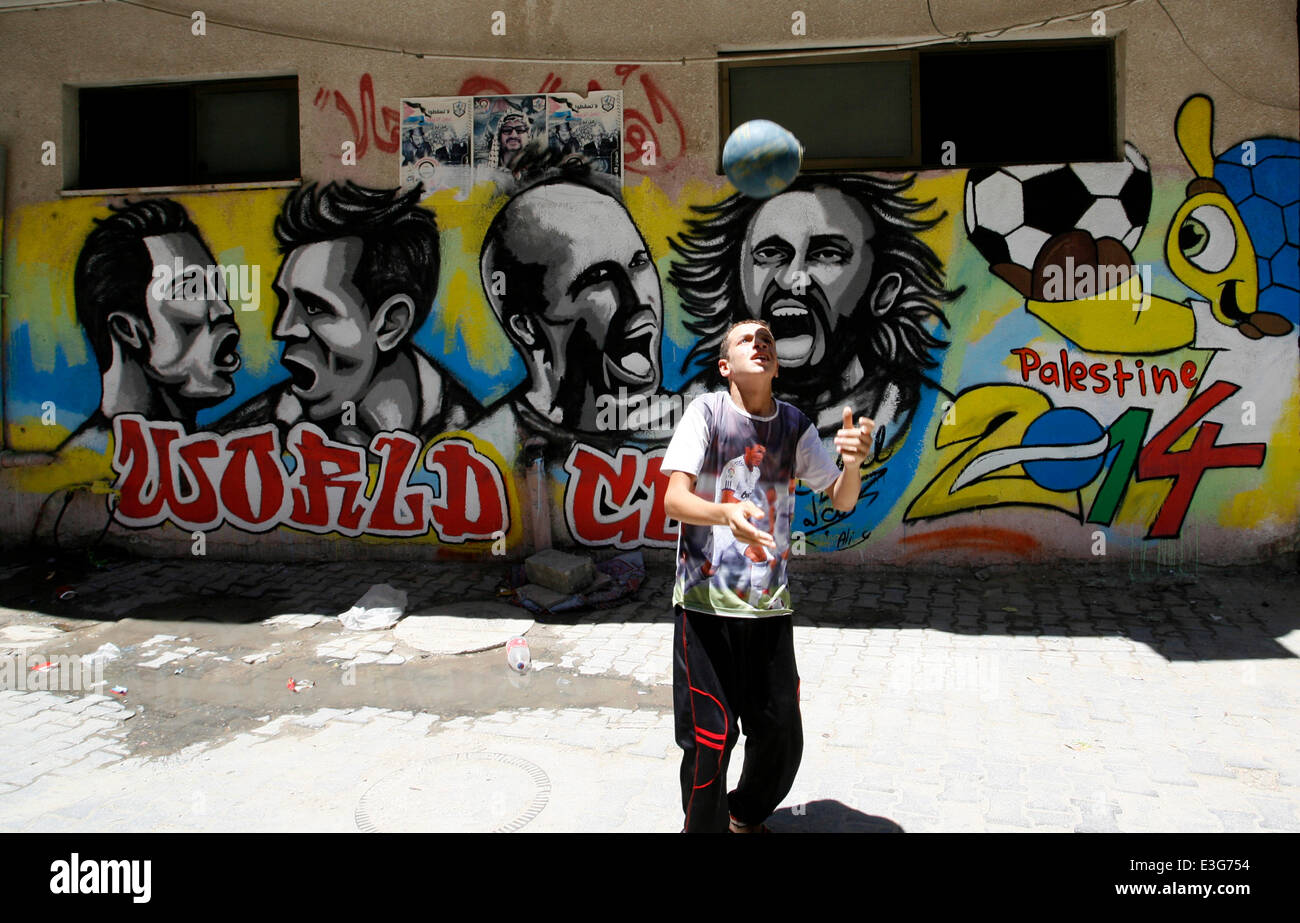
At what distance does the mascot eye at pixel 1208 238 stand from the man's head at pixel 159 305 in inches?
314

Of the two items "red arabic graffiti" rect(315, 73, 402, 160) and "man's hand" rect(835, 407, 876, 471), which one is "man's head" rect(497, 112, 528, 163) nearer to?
"red arabic graffiti" rect(315, 73, 402, 160)

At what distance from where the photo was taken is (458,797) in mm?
3549

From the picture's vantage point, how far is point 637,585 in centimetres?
662

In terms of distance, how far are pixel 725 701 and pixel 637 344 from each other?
4.61 m

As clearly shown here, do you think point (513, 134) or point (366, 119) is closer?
point (513, 134)

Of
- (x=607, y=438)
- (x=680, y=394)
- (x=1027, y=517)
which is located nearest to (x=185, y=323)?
(x=607, y=438)

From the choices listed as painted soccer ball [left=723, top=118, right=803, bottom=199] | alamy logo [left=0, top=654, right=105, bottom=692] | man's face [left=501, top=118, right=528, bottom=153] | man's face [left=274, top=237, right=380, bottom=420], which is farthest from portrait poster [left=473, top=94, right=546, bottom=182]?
alamy logo [left=0, top=654, right=105, bottom=692]

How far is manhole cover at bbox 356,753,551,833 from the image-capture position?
3333 millimetres

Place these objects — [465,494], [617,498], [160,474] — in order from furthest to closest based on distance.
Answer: [160,474]
[465,494]
[617,498]

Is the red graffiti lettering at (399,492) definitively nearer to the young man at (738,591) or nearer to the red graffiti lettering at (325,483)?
the red graffiti lettering at (325,483)

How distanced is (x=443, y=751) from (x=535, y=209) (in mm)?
4690

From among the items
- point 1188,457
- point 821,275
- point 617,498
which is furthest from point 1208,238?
point 617,498

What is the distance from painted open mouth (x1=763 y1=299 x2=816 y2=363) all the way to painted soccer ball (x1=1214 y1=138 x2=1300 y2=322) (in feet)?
10.8

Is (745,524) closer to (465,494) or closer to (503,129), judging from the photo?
(465,494)
